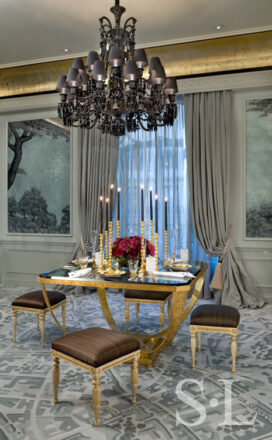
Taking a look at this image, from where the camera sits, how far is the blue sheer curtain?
5.77 m

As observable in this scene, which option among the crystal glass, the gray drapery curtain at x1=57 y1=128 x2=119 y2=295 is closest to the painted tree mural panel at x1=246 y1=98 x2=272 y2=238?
the gray drapery curtain at x1=57 y1=128 x2=119 y2=295

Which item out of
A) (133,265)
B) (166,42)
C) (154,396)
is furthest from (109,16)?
(154,396)

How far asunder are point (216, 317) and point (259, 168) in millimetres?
3010

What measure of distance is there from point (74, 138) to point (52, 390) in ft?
14.4

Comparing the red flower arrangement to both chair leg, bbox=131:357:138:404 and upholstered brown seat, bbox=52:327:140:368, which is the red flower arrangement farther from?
chair leg, bbox=131:357:138:404

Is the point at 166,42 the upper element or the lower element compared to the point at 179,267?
upper

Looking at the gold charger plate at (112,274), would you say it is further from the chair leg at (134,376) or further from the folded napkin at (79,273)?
the chair leg at (134,376)

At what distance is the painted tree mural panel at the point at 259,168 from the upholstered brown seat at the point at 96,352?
136 inches

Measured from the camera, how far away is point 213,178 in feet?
18.0

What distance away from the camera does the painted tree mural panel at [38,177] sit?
642 centimetres

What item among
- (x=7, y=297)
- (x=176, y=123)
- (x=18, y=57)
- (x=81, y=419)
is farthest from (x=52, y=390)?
(x=18, y=57)

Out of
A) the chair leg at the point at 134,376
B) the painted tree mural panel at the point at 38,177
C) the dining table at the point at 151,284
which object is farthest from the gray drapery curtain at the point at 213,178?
the chair leg at the point at 134,376

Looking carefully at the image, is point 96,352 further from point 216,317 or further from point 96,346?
point 216,317

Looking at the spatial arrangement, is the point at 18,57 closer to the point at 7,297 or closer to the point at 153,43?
the point at 153,43
